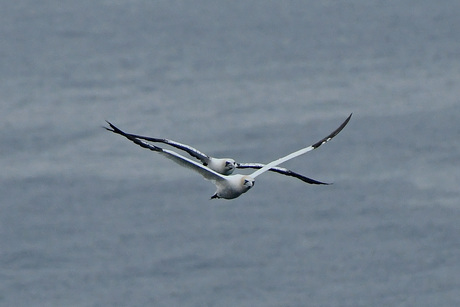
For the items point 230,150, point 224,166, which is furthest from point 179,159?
point 230,150

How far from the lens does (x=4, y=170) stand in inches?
1400

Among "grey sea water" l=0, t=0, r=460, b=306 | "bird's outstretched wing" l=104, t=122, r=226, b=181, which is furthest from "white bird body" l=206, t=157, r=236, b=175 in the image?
"grey sea water" l=0, t=0, r=460, b=306

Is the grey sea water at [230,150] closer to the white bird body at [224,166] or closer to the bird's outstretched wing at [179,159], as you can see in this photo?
the white bird body at [224,166]

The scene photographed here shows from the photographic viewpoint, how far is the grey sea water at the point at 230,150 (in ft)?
100

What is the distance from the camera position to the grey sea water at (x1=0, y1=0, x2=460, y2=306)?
30.6 m

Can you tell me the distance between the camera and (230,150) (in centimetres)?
3450

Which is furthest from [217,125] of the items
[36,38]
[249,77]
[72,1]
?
[72,1]

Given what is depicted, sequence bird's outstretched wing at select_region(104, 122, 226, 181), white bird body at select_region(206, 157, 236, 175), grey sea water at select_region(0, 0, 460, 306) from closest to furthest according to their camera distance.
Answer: bird's outstretched wing at select_region(104, 122, 226, 181) → white bird body at select_region(206, 157, 236, 175) → grey sea water at select_region(0, 0, 460, 306)

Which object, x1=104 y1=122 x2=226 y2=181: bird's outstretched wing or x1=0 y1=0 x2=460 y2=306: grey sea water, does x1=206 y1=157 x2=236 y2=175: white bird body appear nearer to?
x1=104 y1=122 x2=226 y2=181: bird's outstretched wing

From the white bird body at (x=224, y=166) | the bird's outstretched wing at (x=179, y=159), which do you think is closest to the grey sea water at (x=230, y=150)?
the white bird body at (x=224, y=166)

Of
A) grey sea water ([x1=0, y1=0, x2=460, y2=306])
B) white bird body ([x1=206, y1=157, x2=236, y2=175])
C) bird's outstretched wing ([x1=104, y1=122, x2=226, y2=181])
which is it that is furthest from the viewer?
grey sea water ([x1=0, y1=0, x2=460, y2=306])

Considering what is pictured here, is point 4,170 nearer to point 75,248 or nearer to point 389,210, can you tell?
point 75,248

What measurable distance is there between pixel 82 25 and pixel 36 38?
7.25 ft

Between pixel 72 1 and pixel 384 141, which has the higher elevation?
pixel 72 1
